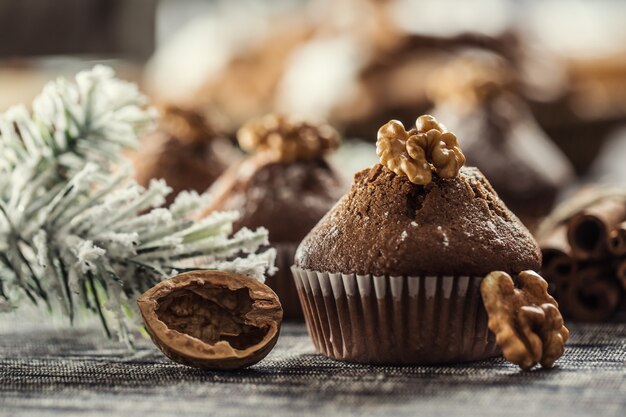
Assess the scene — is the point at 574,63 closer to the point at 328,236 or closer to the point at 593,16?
the point at 593,16

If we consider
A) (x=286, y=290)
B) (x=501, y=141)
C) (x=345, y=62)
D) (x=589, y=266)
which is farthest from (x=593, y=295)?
(x=345, y=62)

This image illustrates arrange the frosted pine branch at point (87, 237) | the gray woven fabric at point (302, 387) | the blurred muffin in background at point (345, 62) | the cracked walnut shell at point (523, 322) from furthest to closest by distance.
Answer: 1. the blurred muffin in background at point (345, 62)
2. the frosted pine branch at point (87, 237)
3. the cracked walnut shell at point (523, 322)
4. the gray woven fabric at point (302, 387)

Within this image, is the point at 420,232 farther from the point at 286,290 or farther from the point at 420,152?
the point at 286,290

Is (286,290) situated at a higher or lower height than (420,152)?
lower

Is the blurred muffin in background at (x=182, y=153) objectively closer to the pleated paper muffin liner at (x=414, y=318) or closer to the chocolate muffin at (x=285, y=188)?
the chocolate muffin at (x=285, y=188)

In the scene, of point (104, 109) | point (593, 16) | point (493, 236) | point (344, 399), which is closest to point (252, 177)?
point (104, 109)

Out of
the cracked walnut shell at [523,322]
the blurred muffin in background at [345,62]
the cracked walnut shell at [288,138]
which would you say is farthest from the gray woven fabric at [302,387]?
the blurred muffin in background at [345,62]

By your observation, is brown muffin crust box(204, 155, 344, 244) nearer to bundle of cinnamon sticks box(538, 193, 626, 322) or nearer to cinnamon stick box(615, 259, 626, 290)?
bundle of cinnamon sticks box(538, 193, 626, 322)

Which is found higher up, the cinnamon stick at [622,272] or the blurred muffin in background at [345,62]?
the cinnamon stick at [622,272]
